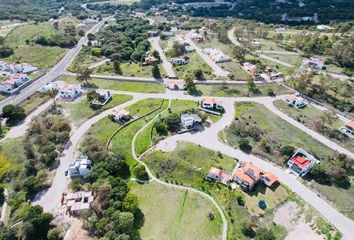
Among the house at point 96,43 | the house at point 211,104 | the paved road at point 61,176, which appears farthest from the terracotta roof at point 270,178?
the house at point 96,43

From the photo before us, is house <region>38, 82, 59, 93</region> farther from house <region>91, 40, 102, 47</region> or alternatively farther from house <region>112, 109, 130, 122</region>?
house <region>91, 40, 102, 47</region>

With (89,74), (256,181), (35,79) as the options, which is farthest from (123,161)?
(35,79)

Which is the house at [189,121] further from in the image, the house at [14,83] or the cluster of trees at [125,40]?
the house at [14,83]

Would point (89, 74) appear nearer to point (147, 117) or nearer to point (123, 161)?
point (147, 117)

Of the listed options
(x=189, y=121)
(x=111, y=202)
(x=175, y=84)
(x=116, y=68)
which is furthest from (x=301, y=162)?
(x=116, y=68)

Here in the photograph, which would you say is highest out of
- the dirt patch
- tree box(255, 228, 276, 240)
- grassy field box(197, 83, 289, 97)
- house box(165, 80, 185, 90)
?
tree box(255, 228, 276, 240)

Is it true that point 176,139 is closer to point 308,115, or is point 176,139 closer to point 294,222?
point 294,222

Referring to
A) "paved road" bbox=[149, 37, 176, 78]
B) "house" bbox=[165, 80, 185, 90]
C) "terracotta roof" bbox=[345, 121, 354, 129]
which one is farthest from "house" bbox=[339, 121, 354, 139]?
"paved road" bbox=[149, 37, 176, 78]
